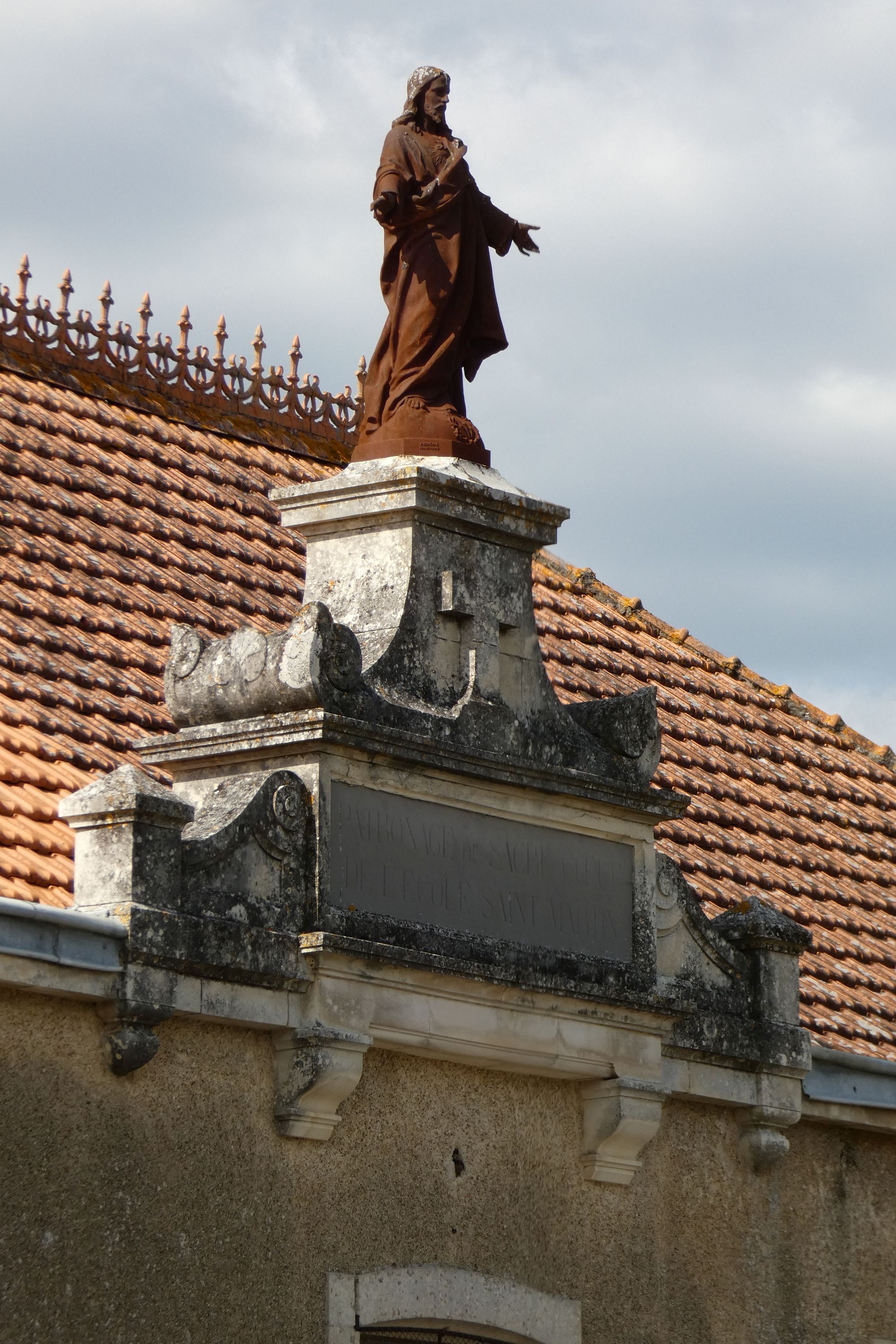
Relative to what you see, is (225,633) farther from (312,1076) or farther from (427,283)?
(312,1076)

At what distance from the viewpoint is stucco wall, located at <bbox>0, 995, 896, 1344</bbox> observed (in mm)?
7855

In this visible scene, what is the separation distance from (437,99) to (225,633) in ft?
7.79

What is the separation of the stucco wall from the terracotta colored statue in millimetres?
2429

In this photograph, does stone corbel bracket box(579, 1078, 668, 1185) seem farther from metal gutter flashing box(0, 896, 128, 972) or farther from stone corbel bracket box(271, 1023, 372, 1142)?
metal gutter flashing box(0, 896, 128, 972)

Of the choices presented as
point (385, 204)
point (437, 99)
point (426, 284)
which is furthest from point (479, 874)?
point (437, 99)

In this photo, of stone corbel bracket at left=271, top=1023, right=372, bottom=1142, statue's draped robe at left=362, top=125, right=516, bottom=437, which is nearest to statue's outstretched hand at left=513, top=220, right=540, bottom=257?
statue's draped robe at left=362, top=125, right=516, bottom=437

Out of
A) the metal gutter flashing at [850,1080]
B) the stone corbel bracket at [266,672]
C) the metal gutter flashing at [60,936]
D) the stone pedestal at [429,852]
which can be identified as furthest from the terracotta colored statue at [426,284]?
the metal gutter flashing at [850,1080]

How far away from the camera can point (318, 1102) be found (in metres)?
8.66

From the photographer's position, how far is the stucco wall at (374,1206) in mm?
7855

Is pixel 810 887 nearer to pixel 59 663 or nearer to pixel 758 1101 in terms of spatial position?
pixel 758 1101

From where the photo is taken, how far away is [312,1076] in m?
8.60

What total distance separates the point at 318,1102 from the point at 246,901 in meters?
0.73

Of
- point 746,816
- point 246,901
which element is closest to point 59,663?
point 246,901

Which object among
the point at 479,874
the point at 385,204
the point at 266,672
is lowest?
the point at 479,874
